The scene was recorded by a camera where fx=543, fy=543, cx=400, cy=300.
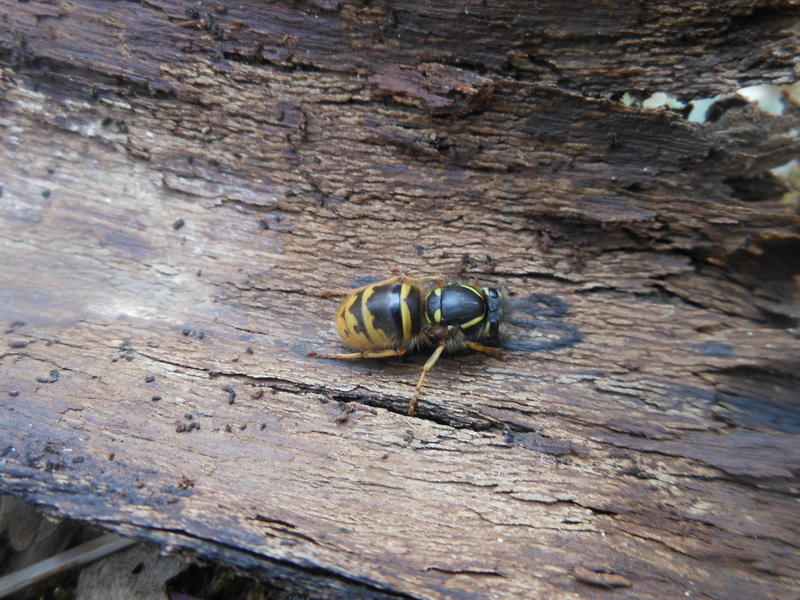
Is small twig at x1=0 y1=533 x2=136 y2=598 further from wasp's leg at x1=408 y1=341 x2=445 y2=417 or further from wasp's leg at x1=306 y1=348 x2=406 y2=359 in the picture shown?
wasp's leg at x1=408 y1=341 x2=445 y2=417

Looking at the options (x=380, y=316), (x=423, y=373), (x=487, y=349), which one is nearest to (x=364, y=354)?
(x=380, y=316)

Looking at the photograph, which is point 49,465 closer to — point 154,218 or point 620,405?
point 154,218

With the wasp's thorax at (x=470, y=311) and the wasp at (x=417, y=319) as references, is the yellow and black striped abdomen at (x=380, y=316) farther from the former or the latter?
the wasp's thorax at (x=470, y=311)

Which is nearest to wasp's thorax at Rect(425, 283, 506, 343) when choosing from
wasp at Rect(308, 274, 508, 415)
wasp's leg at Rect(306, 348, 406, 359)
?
wasp at Rect(308, 274, 508, 415)

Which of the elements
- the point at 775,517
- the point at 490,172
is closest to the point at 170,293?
the point at 490,172

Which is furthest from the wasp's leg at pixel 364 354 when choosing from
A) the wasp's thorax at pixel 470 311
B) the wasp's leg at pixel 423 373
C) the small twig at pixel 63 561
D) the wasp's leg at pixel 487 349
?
the small twig at pixel 63 561

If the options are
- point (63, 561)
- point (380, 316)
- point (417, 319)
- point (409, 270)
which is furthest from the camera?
point (409, 270)

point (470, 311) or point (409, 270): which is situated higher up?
point (409, 270)

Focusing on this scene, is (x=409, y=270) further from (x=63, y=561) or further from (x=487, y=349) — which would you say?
(x=63, y=561)
